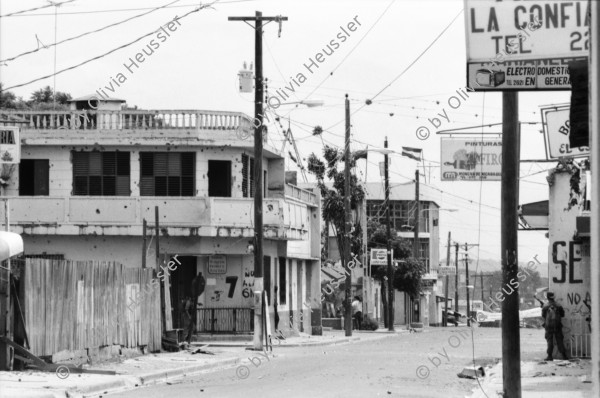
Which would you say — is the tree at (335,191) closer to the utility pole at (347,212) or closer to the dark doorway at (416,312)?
the utility pole at (347,212)

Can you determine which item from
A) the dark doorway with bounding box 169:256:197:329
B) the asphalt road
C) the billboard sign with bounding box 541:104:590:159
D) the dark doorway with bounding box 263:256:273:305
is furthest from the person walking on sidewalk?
the dark doorway with bounding box 263:256:273:305

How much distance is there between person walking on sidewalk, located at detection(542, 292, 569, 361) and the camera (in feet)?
84.1

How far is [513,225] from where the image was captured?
15781 mm

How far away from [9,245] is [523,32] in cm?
1132

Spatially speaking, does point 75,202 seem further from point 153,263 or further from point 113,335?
point 113,335

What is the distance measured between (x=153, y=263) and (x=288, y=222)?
5991 millimetres

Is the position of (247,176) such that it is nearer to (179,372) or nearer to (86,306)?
(179,372)

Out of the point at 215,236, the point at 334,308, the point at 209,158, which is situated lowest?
the point at 334,308

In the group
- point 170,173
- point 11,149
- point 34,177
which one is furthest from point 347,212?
point 11,149

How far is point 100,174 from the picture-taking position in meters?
43.2

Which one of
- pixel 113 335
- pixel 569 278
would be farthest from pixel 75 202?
pixel 569 278

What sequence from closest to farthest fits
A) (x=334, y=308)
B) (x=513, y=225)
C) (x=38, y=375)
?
(x=513, y=225), (x=38, y=375), (x=334, y=308)

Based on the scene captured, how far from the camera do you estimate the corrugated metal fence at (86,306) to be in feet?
71.6

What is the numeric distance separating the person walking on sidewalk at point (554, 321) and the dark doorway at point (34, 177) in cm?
2319
